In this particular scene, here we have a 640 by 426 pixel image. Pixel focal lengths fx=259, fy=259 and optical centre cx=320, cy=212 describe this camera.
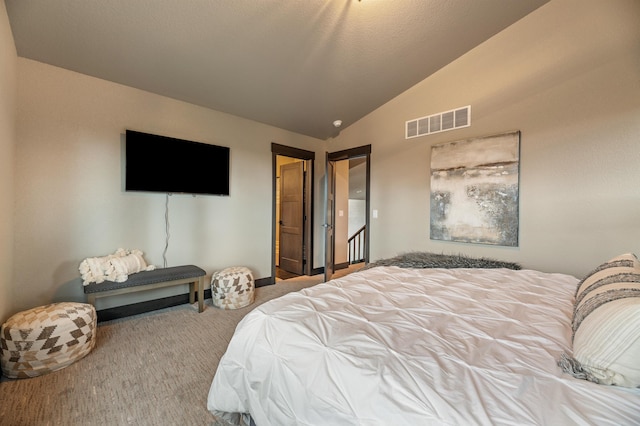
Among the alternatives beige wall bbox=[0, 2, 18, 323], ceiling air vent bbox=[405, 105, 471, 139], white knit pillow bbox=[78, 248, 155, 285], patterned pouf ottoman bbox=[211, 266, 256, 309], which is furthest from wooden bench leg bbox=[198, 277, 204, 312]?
ceiling air vent bbox=[405, 105, 471, 139]

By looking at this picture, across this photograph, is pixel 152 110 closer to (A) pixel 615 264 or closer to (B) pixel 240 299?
(B) pixel 240 299

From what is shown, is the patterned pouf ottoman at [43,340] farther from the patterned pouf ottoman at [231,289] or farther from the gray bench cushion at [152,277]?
the patterned pouf ottoman at [231,289]

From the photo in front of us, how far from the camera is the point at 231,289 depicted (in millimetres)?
3121

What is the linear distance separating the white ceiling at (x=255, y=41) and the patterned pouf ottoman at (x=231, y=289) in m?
2.22

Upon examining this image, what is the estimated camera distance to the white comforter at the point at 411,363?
70 cm

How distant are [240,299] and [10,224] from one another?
2134 mm

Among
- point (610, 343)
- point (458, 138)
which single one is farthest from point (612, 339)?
point (458, 138)

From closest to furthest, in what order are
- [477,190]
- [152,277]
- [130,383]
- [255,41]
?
[130,383], [255,41], [152,277], [477,190]

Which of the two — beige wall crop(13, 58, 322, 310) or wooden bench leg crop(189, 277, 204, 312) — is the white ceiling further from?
wooden bench leg crop(189, 277, 204, 312)

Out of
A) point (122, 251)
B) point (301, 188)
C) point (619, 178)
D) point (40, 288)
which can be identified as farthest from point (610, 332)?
point (301, 188)

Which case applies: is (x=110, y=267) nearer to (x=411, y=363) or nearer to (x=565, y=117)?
(x=411, y=363)

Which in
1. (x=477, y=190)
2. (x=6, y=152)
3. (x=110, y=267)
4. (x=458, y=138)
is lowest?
(x=110, y=267)

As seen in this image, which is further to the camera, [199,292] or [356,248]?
[356,248]

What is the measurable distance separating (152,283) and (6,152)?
1517 millimetres
